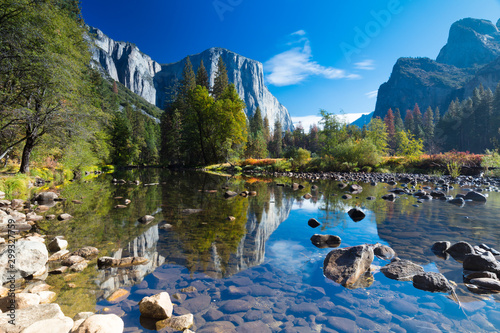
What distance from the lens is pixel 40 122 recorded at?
13.4 m

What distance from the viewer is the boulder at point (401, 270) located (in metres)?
3.86

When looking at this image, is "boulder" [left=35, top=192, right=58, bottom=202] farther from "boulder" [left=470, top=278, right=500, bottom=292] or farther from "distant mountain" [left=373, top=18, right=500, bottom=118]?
"distant mountain" [left=373, top=18, right=500, bottom=118]

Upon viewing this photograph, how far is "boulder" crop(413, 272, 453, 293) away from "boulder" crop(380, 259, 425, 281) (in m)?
0.20

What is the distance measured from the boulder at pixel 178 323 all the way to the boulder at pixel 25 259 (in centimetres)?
257

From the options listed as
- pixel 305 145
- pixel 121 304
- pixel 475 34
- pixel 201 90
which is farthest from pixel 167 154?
pixel 475 34

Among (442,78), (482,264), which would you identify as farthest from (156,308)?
(442,78)

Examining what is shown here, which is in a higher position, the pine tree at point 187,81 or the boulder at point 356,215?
the pine tree at point 187,81

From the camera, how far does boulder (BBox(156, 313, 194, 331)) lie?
8.66ft

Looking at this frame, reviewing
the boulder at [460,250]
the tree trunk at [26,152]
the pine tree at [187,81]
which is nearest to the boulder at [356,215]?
the boulder at [460,250]

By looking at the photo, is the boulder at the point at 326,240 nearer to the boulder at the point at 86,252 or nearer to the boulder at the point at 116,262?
the boulder at the point at 116,262

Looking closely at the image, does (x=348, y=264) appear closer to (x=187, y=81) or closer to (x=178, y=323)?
(x=178, y=323)

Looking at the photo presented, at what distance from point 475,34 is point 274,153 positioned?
24827 centimetres

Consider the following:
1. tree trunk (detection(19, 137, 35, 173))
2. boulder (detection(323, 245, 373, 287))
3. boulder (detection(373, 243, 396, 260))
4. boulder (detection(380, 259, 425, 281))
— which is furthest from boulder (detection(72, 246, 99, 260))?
tree trunk (detection(19, 137, 35, 173))

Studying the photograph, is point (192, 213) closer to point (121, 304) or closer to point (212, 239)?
point (212, 239)
